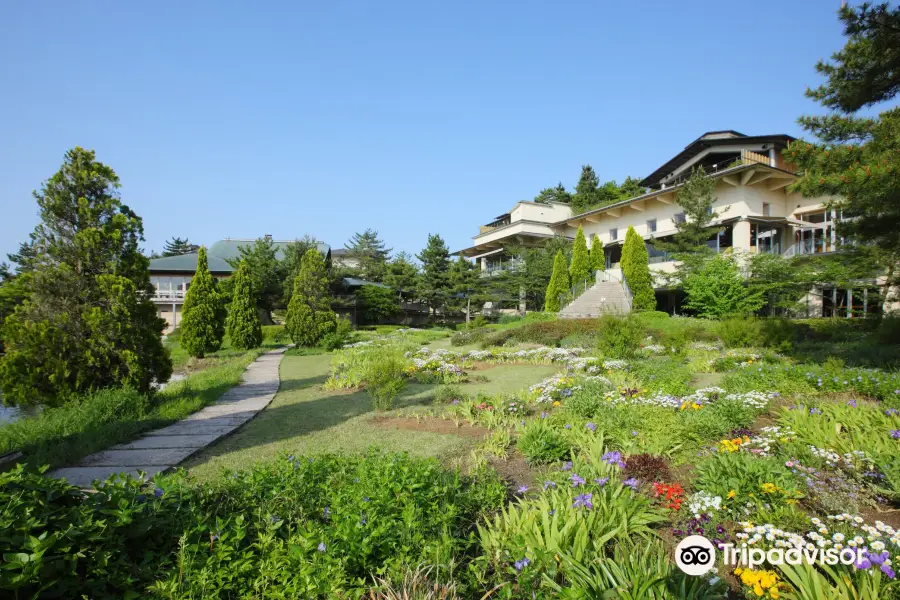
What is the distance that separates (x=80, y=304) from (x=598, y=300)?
77.1 feet

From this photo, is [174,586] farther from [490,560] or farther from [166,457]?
[166,457]

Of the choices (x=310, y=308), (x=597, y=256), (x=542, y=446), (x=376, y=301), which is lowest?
(x=542, y=446)

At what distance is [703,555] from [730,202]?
2899cm

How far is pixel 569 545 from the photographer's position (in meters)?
2.79

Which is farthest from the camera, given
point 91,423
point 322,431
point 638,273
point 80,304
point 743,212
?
point 638,273

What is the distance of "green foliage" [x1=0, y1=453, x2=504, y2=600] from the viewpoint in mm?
2148

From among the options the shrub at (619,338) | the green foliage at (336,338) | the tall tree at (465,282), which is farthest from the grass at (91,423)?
the tall tree at (465,282)

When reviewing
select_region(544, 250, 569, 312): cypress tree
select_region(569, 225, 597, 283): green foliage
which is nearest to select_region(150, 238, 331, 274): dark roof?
select_region(544, 250, 569, 312): cypress tree

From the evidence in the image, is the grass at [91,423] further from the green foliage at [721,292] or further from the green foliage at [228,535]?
the green foliage at [721,292]

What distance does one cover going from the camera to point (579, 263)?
31562 mm

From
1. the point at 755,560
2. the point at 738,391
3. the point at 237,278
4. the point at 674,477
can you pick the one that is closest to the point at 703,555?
the point at 755,560

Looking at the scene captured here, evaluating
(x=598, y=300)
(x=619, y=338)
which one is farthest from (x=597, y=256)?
(x=619, y=338)

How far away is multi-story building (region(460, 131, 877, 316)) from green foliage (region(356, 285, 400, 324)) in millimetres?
10213

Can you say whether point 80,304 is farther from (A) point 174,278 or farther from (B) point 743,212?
(A) point 174,278
